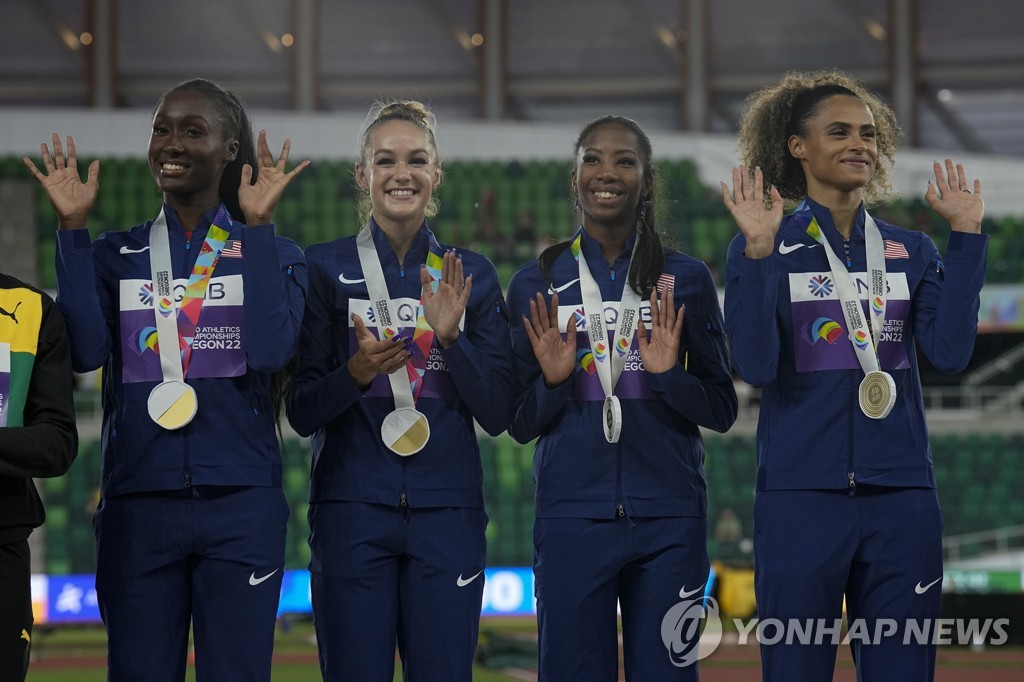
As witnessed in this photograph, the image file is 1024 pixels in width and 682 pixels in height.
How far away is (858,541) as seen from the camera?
3.42m

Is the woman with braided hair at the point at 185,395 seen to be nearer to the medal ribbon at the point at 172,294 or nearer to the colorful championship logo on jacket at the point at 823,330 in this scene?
the medal ribbon at the point at 172,294

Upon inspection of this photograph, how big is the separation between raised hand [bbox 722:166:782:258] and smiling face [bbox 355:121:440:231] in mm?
888

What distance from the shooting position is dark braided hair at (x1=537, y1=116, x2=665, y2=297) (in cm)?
378

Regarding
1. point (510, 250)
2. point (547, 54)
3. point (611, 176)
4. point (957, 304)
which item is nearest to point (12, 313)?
point (611, 176)

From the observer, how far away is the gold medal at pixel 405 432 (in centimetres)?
354

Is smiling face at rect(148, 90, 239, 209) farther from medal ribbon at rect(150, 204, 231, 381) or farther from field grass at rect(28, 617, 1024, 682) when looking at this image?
field grass at rect(28, 617, 1024, 682)

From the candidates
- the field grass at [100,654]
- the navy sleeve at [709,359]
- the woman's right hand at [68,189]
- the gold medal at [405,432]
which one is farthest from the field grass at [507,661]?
the woman's right hand at [68,189]

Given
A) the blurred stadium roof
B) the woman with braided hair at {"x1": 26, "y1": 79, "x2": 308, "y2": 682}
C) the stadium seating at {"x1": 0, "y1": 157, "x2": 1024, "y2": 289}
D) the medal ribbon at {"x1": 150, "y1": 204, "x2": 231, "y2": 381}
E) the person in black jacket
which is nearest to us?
the person in black jacket

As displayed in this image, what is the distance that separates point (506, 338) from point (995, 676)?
5965 mm

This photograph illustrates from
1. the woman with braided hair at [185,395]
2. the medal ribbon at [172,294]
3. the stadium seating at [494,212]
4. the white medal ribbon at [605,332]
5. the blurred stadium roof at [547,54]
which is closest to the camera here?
the woman with braided hair at [185,395]

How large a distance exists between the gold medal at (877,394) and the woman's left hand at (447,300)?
3.71 ft

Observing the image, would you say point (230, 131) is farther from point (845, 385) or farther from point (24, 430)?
point (845, 385)

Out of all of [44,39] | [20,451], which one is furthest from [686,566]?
[44,39]

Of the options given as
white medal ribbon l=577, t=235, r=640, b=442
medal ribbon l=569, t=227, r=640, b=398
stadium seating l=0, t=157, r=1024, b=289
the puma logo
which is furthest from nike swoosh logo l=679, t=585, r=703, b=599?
stadium seating l=0, t=157, r=1024, b=289
